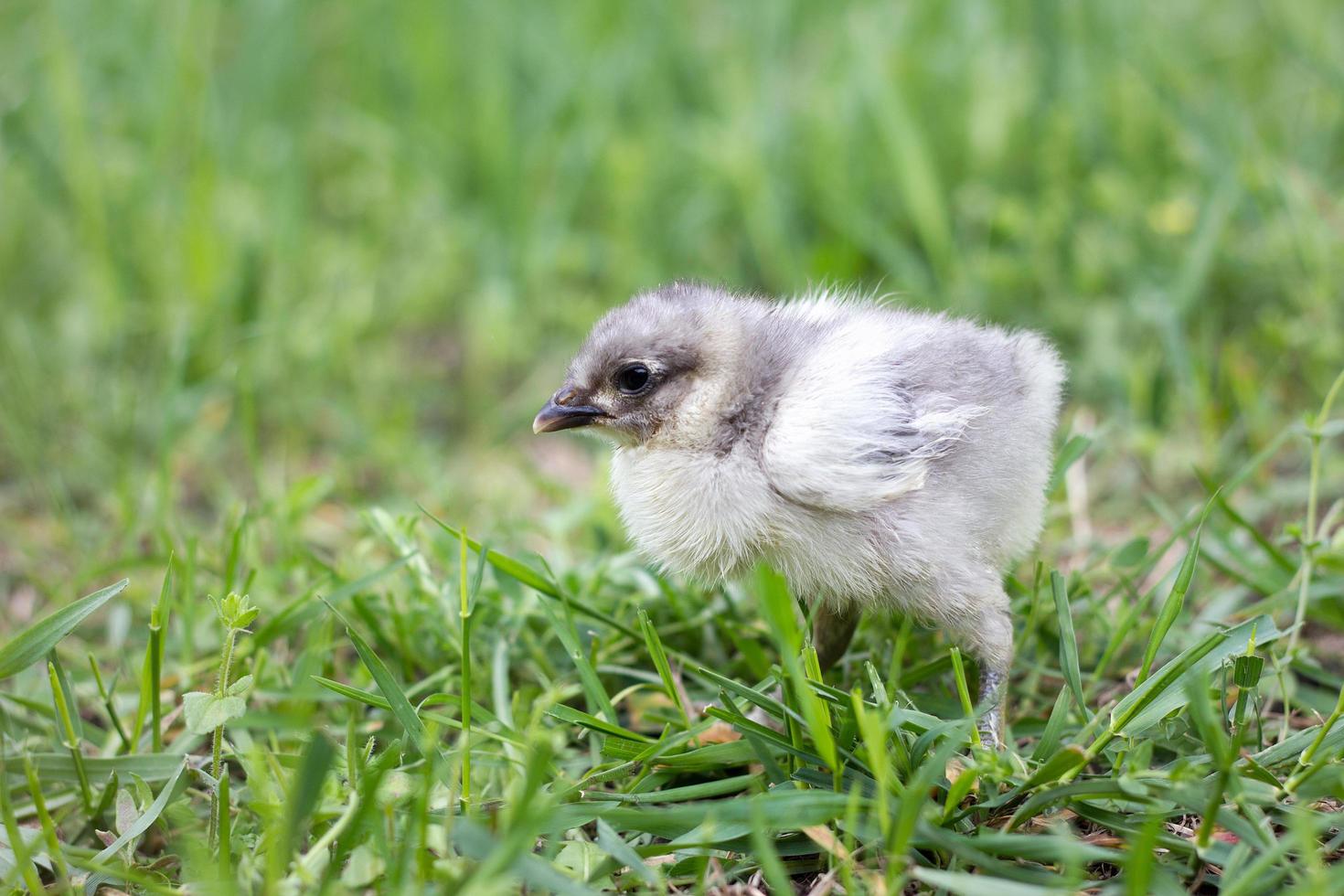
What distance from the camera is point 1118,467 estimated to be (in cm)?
377

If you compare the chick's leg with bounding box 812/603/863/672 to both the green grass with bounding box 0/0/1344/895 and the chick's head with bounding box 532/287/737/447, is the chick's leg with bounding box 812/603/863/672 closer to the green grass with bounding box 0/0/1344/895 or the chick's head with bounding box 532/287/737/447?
the green grass with bounding box 0/0/1344/895

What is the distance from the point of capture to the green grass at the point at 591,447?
2.01 m

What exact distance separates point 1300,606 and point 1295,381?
1.76 m

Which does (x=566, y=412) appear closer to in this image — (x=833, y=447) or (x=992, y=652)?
(x=833, y=447)

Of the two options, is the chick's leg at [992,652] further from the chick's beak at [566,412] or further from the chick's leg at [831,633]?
the chick's beak at [566,412]

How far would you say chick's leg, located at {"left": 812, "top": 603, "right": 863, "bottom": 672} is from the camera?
2.62 m

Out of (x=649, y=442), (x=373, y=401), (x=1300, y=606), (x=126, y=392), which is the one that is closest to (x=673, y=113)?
(x=373, y=401)

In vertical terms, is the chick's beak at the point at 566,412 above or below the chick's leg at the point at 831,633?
above

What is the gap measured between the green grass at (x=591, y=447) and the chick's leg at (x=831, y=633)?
0.07m

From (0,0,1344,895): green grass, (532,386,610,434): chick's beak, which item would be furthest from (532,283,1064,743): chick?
(0,0,1344,895): green grass

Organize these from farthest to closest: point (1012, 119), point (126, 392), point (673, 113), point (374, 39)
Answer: point (374, 39) < point (673, 113) < point (1012, 119) < point (126, 392)

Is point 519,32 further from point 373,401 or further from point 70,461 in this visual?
point 70,461

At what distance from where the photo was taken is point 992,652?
235 cm

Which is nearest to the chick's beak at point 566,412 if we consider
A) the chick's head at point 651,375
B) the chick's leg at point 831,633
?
the chick's head at point 651,375
